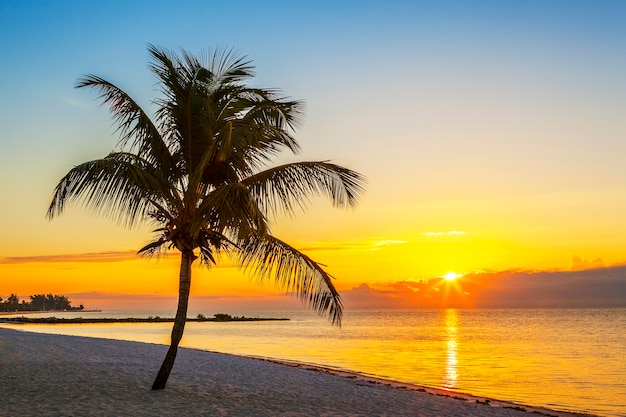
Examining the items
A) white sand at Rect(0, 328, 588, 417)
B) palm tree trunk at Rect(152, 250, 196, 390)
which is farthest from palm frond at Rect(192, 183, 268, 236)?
white sand at Rect(0, 328, 588, 417)

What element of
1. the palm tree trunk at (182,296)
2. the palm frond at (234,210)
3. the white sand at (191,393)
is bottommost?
the white sand at (191,393)

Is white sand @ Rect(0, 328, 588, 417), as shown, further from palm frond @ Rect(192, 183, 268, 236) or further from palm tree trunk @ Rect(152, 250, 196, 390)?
palm frond @ Rect(192, 183, 268, 236)

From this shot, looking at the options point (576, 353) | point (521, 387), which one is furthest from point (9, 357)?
point (576, 353)

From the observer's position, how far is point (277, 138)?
14531 millimetres

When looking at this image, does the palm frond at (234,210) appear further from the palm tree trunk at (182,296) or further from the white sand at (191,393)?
the white sand at (191,393)

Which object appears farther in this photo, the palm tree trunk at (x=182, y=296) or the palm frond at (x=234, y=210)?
the palm tree trunk at (x=182, y=296)

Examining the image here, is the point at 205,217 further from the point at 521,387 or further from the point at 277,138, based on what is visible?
the point at 521,387

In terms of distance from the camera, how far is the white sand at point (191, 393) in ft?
39.7

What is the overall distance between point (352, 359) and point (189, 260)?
26.3m

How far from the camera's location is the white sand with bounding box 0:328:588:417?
12.1m

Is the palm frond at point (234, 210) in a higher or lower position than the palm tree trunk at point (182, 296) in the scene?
higher

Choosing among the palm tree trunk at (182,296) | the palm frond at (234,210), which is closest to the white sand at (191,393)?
the palm tree trunk at (182,296)

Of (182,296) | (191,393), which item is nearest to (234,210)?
(182,296)

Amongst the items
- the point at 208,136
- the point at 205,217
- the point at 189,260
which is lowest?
the point at 189,260
